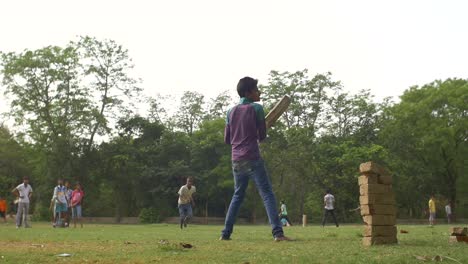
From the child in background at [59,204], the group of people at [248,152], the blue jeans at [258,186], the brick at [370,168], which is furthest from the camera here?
the child in background at [59,204]

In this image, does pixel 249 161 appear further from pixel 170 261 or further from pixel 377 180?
pixel 170 261

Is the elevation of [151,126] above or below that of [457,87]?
below

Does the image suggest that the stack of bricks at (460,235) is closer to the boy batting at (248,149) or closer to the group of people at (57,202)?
the boy batting at (248,149)

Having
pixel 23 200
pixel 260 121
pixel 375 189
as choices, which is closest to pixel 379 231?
pixel 375 189

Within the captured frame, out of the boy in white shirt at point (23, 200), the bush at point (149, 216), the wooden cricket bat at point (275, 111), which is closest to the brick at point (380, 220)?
the wooden cricket bat at point (275, 111)

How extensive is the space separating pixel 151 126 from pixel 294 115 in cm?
1436

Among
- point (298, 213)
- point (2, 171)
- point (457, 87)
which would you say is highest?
point (457, 87)

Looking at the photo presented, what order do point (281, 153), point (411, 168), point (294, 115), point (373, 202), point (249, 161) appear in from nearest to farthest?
point (373, 202)
point (249, 161)
point (281, 153)
point (411, 168)
point (294, 115)

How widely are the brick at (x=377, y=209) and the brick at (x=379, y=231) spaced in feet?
0.59

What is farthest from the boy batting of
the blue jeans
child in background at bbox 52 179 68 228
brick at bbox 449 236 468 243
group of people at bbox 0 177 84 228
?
child in background at bbox 52 179 68 228

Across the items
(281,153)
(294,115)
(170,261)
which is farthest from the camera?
(294,115)

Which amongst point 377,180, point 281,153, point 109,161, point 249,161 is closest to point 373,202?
point 377,180

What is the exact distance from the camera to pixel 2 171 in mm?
55969

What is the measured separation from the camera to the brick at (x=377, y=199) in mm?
7061
